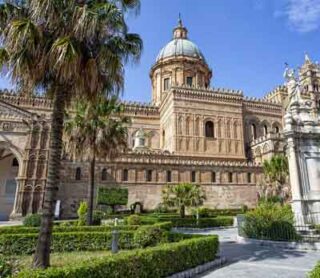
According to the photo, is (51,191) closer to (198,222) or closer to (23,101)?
(198,222)

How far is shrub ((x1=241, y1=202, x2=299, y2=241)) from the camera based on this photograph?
11656 millimetres

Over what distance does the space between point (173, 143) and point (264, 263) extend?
95.9 feet

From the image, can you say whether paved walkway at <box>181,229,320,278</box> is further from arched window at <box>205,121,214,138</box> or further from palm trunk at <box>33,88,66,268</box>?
arched window at <box>205,121,214,138</box>

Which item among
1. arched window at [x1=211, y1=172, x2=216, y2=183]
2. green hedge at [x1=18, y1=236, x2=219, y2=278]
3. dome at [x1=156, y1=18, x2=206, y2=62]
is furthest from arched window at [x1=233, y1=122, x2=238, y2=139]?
green hedge at [x1=18, y1=236, x2=219, y2=278]

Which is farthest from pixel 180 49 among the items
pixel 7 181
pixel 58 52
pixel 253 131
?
pixel 58 52

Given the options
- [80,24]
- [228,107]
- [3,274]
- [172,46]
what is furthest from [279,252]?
[172,46]

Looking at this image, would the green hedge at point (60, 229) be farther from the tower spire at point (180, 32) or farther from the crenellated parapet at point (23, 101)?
the tower spire at point (180, 32)

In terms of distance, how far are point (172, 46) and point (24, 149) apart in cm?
3135

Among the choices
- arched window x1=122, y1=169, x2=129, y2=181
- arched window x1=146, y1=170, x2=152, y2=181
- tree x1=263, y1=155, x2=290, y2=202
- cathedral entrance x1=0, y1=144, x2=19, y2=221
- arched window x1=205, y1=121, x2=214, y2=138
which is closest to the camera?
tree x1=263, y1=155, x2=290, y2=202

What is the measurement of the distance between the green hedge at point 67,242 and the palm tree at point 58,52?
4298 millimetres

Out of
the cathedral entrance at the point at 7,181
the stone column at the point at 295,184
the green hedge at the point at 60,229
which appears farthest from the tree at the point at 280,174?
the cathedral entrance at the point at 7,181

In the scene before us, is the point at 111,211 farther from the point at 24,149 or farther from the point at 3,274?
the point at 3,274

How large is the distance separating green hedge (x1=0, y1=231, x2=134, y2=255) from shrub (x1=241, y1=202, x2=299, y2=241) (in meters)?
5.21

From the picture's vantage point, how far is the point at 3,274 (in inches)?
215
